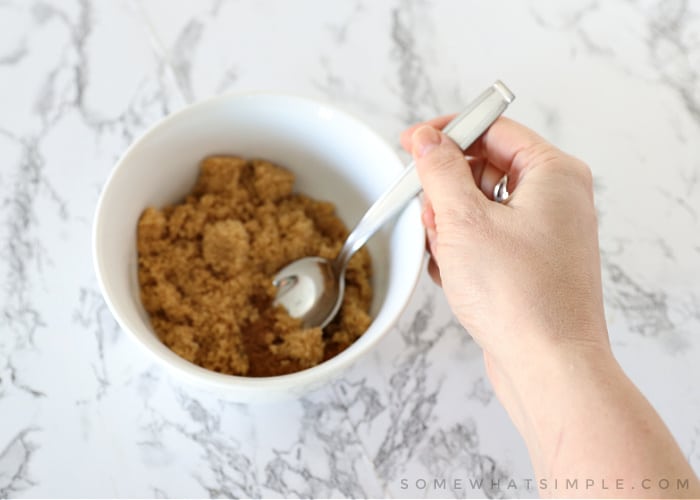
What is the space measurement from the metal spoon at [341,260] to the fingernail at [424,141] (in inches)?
1.1

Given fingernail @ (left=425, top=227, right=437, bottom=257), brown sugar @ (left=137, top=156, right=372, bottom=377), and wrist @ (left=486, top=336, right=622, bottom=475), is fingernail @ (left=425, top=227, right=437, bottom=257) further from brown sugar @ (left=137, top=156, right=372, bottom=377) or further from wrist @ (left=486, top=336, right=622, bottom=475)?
wrist @ (left=486, top=336, right=622, bottom=475)

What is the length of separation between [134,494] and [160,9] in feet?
2.25

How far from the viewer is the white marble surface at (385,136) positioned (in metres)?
0.84

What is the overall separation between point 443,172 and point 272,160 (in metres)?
0.28

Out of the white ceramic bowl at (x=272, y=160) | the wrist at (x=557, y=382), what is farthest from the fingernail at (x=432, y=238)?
the wrist at (x=557, y=382)

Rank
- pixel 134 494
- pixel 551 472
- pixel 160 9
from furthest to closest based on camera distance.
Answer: pixel 160 9 → pixel 134 494 → pixel 551 472

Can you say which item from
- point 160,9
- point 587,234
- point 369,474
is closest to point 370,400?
point 369,474

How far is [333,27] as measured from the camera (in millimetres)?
1095

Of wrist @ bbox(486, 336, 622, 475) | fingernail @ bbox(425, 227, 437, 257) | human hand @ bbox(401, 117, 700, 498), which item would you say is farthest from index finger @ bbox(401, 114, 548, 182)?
wrist @ bbox(486, 336, 622, 475)

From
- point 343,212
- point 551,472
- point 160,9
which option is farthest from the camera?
point 160,9

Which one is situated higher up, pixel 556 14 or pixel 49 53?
pixel 556 14

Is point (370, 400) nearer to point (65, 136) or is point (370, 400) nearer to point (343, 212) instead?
point (343, 212)

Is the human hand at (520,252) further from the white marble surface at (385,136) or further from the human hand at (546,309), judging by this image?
the white marble surface at (385,136)

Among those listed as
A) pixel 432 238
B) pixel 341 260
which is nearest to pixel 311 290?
pixel 341 260
